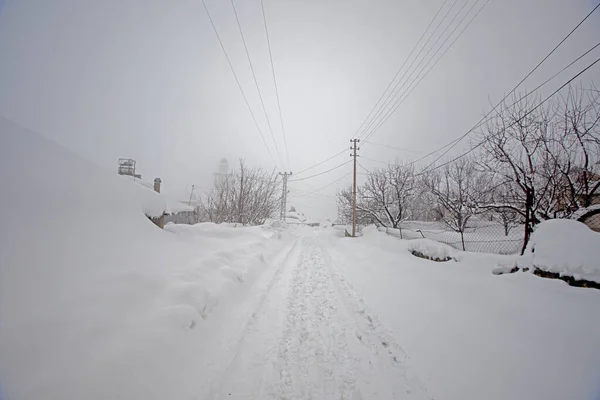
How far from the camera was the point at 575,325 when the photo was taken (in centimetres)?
262

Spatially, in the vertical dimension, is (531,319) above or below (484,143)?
below

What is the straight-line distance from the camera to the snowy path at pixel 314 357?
2.10m

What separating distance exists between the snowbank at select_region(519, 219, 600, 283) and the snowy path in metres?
3.24

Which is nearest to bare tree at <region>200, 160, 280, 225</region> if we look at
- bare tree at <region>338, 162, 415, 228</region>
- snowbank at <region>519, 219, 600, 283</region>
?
bare tree at <region>338, 162, 415, 228</region>

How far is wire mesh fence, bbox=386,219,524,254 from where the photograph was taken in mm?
7296

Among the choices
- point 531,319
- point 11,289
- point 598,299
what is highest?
point 11,289

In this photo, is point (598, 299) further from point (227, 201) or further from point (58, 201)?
point (227, 201)

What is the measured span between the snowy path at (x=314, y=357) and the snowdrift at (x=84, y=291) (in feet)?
1.89

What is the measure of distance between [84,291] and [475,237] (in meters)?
13.2

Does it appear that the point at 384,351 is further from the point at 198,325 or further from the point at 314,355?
the point at 198,325

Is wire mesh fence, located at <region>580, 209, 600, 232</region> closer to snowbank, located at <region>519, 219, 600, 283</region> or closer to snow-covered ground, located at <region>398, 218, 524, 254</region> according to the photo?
snow-covered ground, located at <region>398, 218, 524, 254</region>

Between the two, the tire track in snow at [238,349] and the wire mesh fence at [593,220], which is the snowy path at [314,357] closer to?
the tire track in snow at [238,349]

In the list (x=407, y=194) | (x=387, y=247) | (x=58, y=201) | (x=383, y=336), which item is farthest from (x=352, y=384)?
(x=407, y=194)

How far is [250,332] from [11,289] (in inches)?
101
